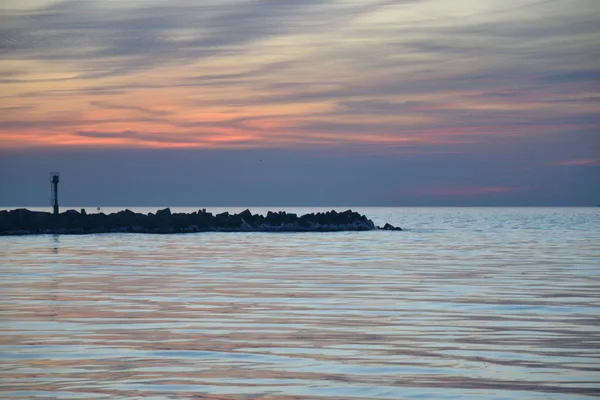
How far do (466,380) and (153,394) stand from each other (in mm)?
3714

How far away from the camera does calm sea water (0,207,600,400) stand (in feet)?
35.5

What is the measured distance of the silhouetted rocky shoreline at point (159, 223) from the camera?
68812 mm

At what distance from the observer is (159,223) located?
233 feet

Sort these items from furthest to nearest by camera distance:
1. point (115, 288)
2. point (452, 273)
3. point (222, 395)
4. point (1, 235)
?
point (1, 235), point (452, 273), point (115, 288), point (222, 395)

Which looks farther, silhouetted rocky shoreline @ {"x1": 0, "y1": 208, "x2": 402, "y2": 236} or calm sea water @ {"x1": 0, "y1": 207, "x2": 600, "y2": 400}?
silhouetted rocky shoreline @ {"x1": 0, "y1": 208, "x2": 402, "y2": 236}

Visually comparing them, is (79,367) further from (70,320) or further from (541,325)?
(541,325)

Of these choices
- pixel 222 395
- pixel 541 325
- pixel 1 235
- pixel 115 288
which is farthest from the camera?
pixel 1 235

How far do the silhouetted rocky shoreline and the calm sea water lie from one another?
130 feet

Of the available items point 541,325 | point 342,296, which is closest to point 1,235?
point 342,296

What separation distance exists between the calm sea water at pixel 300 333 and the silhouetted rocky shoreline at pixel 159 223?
39.5 metres

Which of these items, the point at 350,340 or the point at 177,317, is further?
the point at 177,317

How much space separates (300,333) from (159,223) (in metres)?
56.9

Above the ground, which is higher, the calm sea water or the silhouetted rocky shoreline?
the silhouetted rocky shoreline

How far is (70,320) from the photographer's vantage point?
16.7 meters
